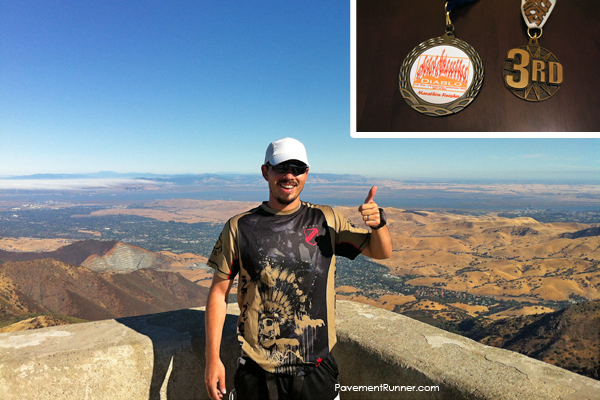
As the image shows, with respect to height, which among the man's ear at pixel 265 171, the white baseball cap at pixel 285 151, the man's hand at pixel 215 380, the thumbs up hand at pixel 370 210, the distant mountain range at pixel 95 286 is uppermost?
the white baseball cap at pixel 285 151

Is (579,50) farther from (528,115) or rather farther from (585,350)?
(585,350)

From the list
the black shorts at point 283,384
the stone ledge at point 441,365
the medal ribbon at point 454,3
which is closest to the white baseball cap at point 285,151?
the black shorts at point 283,384

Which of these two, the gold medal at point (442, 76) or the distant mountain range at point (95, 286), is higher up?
the gold medal at point (442, 76)

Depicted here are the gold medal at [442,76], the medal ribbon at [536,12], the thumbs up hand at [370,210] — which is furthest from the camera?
the medal ribbon at [536,12]

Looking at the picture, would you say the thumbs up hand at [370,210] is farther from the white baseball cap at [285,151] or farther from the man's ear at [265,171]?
the man's ear at [265,171]

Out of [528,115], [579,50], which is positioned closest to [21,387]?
[528,115]

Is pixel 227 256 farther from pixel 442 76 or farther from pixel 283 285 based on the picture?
pixel 442 76

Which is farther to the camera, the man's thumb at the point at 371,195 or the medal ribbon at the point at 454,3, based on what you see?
the medal ribbon at the point at 454,3
